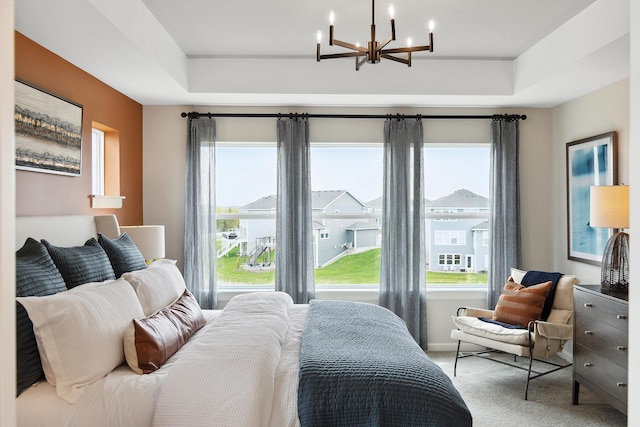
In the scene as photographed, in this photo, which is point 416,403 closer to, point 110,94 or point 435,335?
point 435,335

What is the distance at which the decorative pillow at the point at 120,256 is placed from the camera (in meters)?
3.11

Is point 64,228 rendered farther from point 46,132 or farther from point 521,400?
point 521,400

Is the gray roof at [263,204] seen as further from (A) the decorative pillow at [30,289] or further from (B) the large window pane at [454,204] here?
(A) the decorative pillow at [30,289]

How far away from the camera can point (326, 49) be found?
162 inches

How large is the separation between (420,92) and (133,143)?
2.76m

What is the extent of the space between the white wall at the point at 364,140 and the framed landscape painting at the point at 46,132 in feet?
4.68

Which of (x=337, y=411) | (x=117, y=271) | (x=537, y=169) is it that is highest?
(x=537, y=169)

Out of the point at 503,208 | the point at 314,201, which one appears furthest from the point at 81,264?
the point at 503,208

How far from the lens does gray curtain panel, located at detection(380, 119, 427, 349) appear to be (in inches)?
194

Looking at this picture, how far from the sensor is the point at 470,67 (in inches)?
175

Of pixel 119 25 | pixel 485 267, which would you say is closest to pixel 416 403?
pixel 119 25

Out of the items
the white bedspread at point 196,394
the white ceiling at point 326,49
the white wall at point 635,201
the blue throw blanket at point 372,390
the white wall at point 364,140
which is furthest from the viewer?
the white wall at point 364,140

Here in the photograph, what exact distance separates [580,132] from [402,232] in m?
1.87

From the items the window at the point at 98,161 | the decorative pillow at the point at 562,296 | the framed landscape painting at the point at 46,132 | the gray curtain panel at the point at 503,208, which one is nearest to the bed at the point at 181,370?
the framed landscape painting at the point at 46,132
